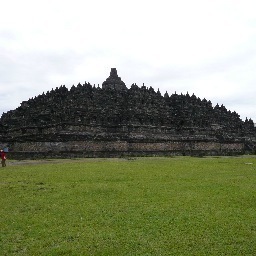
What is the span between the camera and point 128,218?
8.52 m

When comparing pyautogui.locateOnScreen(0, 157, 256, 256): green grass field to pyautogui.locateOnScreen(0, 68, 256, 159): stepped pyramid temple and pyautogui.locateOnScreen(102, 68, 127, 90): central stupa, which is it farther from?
pyautogui.locateOnScreen(102, 68, 127, 90): central stupa

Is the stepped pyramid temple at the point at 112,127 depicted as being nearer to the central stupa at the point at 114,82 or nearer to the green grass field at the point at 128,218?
the central stupa at the point at 114,82

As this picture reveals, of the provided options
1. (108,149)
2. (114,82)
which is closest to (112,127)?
(108,149)

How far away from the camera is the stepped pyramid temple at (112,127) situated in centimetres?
3312

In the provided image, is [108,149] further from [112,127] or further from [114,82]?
[114,82]

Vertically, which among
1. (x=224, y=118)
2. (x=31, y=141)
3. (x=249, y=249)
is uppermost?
(x=224, y=118)

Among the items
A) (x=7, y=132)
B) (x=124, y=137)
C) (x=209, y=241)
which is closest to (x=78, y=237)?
(x=209, y=241)

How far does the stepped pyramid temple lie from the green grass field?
19.2m

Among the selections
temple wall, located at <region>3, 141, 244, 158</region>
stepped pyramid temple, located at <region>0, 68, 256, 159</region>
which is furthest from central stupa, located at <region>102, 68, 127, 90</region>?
temple wall, located at <region>3, 141, 244, 158</region>

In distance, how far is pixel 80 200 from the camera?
10.6m

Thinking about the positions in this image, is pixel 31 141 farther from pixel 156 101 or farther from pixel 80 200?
pixel 80 200

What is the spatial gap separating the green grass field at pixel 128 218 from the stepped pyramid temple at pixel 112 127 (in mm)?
19244

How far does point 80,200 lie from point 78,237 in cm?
345

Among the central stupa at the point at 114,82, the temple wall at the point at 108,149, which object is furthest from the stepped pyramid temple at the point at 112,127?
the central stupa at the point at 114,82
